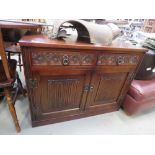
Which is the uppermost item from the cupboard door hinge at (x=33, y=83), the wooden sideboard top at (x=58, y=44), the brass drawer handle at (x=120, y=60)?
the wooden sideboard top at (x=58, y=44)

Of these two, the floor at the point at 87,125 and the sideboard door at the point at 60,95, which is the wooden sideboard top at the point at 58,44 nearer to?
the sideboard door at the point at 60,95

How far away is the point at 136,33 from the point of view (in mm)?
1975

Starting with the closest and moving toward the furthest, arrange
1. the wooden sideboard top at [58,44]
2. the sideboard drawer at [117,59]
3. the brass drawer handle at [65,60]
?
the wooden sideboard top at [58,44] < the brass drawer handle at [65,60] < the sideboard drawer at [117,59]

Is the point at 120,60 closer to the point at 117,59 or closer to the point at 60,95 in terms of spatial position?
the point at 117,59

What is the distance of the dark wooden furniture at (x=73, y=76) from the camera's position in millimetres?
875

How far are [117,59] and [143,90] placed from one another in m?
0.55

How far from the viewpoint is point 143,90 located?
137 centimetres

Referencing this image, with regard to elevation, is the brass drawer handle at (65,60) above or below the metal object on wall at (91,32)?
below

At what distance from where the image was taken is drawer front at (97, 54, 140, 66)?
1037 millimetres

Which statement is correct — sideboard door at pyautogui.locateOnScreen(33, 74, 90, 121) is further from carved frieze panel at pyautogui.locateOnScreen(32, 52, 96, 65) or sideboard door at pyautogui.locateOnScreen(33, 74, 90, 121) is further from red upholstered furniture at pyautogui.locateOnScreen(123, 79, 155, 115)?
red upholstered furniture at pyautogui.locateOnScreen(123, 79, 155, 115)

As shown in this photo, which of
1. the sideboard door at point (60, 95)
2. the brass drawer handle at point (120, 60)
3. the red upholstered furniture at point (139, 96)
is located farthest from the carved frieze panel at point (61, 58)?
the red upholstered furniture at point (139, 96)
